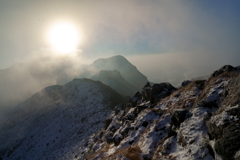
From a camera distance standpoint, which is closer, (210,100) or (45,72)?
(210,100)

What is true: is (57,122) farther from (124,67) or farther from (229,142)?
(124,67)

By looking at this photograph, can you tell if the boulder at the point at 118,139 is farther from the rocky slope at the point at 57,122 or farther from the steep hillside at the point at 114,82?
the steep hillside at the point at 114,82

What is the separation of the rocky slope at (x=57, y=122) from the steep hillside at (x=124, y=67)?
109 metres

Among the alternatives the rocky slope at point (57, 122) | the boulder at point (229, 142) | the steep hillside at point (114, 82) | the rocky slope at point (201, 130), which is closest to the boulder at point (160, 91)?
the rocky slope at point (201, 130)

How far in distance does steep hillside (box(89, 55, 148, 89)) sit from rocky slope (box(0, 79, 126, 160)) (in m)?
109

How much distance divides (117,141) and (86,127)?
23195mm

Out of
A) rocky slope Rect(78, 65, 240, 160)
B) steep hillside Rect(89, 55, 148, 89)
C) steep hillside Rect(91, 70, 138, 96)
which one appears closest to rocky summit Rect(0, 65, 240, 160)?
rocky slope Rect(78, 65, 240, 160)

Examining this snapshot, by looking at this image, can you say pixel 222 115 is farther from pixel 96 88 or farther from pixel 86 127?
pixel 96 88

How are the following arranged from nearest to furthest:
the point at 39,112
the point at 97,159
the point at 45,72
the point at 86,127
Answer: the point at 97,159
the point at 86,127
the point at 39,112
the point at 45,72

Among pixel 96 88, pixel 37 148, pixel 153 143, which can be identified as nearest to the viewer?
pixel 153 143

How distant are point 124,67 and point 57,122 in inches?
5658

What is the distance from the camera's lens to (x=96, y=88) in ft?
185

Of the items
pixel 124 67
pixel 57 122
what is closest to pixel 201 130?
pixel 57 122

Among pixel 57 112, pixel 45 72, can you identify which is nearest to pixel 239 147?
pixel 57 112
